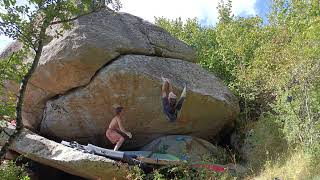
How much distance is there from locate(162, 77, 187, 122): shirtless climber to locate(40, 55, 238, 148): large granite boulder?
15 centimetres

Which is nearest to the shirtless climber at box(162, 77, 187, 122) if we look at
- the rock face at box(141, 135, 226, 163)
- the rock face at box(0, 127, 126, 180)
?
the rock face at box(141, 135, 226, 163)

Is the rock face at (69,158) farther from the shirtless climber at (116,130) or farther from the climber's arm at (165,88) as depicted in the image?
the climber's arm at (165,88)

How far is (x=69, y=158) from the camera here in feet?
39.3

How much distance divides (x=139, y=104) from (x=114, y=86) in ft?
3.11

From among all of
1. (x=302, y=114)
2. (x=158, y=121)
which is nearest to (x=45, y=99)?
(x=158, y=121)

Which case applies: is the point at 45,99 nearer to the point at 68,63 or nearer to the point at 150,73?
the point at 68,63

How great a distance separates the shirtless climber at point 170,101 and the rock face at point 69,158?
2598 millimetres

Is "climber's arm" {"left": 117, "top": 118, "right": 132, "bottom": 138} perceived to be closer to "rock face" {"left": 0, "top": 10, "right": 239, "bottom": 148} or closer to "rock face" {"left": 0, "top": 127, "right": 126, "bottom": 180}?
"rock face" {"left": 0, "top": 10, "right": 239, "bottom": 148}

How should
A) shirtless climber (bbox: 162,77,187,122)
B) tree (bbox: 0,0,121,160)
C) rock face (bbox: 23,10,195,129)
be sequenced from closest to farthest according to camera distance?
tree (bbox: 0,0,121,160)
rock face (bbox: 23,10,195,129)
shirtless climber (bbox: 162,77,187,122)

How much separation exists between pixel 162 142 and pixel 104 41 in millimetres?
3421

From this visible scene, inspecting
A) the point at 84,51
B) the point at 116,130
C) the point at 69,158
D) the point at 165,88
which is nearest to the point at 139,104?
the point at 165,88

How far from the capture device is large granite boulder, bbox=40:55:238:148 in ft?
43.4

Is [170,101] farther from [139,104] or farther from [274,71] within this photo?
[274,71]

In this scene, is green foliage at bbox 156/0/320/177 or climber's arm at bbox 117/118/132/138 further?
climber's arm at bbox 117/118/132/138
